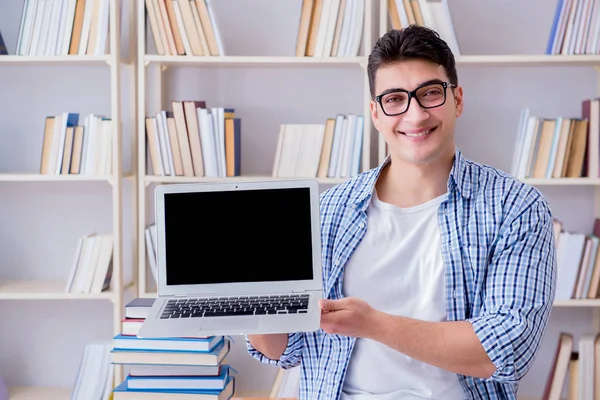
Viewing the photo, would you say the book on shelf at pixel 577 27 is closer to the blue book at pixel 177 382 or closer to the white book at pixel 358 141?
the white book at pixel 358 141

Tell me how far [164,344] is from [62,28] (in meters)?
1.41

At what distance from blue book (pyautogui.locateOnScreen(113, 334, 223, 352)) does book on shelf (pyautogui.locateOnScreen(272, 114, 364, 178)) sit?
106 cm

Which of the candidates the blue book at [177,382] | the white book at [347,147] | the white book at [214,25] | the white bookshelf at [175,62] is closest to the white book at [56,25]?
the white bookshelf at [175,62]

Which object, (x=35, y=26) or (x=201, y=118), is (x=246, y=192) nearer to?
(x=201, y=118)

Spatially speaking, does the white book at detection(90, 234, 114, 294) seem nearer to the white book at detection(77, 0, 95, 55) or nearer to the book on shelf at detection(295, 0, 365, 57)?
the white book at detection(77, 0, 95, 55)

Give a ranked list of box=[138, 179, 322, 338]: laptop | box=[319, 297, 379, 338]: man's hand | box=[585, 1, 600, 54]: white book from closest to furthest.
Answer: box=[319, 297, 379, 338]: man's hand → box=[138, 179, 322, 338]: laptop → box=[585, 1, 600, 54]: white book

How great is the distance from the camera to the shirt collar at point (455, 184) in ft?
4.83

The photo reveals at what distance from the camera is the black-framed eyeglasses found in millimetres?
1472

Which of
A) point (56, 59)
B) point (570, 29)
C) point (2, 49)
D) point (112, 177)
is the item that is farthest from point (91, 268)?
point (570, 29)

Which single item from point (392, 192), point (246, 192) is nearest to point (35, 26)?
point (246, 192)

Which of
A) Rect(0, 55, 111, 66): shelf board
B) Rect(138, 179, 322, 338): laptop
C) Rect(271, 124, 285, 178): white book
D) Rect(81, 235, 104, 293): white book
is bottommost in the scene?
Rect(81, 235, 104, 293): white book

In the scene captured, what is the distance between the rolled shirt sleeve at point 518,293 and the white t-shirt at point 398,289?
0.11 metres

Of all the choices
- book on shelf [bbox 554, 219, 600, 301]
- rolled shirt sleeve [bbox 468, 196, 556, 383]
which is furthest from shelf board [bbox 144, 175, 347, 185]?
rolled shirt sleeve [bbox 468, 196, 556, 383]

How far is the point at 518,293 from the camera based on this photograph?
1342 millimetres
